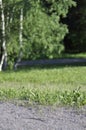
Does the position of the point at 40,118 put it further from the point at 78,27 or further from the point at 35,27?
the point at 78,27

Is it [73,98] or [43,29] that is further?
[43,29]

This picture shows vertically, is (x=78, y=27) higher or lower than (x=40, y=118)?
lower

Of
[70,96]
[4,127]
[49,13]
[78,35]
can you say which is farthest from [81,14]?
[4,127]

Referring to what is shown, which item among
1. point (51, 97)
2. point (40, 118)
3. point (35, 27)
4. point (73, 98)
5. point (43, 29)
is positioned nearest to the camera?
point (40, 118)

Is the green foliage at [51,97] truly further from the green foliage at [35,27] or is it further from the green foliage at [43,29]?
the green foliage at [43,29]

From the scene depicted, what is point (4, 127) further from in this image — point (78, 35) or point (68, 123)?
point (78, 35)

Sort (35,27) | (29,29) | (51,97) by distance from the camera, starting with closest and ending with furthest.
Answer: (51,97) < (35,27) < (29,29)

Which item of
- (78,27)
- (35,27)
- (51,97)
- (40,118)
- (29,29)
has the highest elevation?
(40,118)

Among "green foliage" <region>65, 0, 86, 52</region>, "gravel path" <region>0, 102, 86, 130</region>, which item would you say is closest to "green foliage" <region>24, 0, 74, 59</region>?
"green foliage" <region>65, 0, 86, 52</region>

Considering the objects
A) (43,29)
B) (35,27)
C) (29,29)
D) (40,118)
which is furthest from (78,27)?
(40,118)

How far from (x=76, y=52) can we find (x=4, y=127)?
1610 inches

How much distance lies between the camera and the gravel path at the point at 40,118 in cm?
743

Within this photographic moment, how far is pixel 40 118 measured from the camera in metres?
8.03

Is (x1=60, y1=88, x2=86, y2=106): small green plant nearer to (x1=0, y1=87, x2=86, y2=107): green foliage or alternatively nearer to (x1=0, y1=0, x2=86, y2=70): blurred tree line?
(x1=0, y1=87, x2=86, y2=107): green foliage
